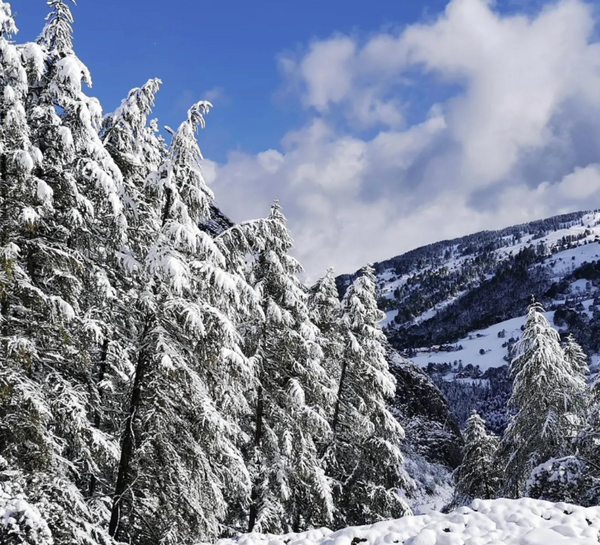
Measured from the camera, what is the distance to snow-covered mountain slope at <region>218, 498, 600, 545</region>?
6.21m

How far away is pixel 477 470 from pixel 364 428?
13548 millimetres

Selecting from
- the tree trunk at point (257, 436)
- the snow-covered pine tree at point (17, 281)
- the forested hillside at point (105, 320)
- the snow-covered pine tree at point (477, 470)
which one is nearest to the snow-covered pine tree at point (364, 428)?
the tree trunk at point (257, 436)

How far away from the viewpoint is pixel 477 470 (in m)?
26.8

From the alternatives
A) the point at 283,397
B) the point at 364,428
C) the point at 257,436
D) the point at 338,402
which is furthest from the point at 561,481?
the point at 257,436

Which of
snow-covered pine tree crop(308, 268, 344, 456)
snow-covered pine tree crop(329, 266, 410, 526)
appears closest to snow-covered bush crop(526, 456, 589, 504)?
snow-covered pine tree crop(329, 266, 410, 526)

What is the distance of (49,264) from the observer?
8.27 meters

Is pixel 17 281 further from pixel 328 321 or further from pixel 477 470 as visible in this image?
pixel 477 470

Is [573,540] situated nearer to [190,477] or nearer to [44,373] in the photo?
[190,477]

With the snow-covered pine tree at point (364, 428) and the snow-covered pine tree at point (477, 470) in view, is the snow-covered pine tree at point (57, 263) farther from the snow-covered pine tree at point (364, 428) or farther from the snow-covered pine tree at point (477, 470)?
the snow-covered pine tree at point (477, 470)

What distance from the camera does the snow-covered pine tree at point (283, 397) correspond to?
12984 millimetres

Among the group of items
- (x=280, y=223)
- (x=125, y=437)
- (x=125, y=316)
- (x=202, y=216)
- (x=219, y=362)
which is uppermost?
(x=280, y=223)

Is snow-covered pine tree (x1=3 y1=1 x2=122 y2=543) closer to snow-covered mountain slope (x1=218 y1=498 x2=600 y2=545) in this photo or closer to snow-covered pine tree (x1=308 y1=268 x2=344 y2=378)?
snow-covered mountain slope (x1=218 y1=498 x2=600 y2=545)

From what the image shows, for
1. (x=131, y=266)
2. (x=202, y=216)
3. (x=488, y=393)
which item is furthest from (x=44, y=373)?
(x=488, y=393)

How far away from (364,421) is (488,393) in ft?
519
